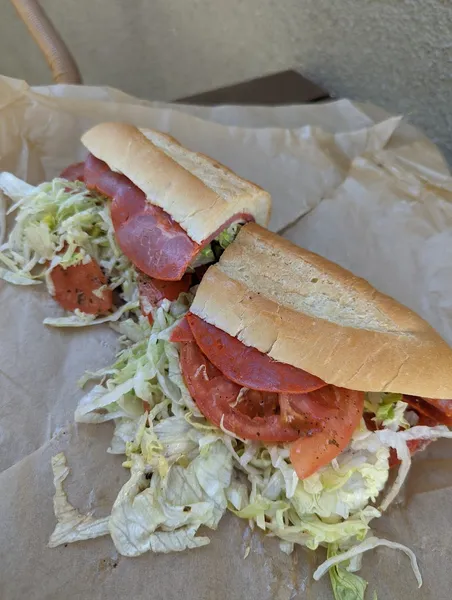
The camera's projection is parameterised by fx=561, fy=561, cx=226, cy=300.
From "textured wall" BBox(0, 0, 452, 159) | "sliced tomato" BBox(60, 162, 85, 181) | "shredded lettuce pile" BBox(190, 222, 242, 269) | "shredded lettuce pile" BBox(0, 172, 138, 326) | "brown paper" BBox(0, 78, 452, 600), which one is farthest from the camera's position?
"textured wall" BBox(0, 0, 452, 159)

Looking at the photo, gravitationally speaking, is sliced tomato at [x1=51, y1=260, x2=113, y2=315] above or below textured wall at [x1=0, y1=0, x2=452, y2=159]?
below

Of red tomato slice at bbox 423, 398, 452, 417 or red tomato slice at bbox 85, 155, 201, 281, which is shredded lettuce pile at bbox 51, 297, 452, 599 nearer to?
red tomato slice at bbox 423, 398, 452, 417

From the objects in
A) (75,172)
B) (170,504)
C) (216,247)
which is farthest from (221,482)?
(75,172)

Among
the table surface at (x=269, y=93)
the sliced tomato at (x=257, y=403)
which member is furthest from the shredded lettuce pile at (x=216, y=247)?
the table surface at (x=269, y=93)

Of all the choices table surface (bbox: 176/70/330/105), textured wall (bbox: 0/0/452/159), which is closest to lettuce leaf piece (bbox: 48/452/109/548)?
table surface (bbox: 176/70/330/105)

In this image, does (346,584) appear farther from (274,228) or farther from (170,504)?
(274,228)

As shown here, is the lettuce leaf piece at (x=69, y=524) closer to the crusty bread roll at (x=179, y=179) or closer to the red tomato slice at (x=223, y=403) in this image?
the red tomato slice at (x=223, y=403)
